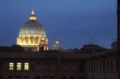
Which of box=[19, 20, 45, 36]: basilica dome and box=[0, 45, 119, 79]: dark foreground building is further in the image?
box=[19, 20, 45, 36]: basilica dome

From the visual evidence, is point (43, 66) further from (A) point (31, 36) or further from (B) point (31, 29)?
(B) point (31, 29)

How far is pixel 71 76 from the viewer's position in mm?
103125

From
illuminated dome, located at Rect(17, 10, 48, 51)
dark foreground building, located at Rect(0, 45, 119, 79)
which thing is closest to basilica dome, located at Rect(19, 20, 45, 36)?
illuminated dome, located at Rect(17, 10, 48, 51)

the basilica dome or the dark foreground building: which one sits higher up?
the basilica dome

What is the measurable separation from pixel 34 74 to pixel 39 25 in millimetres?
89119

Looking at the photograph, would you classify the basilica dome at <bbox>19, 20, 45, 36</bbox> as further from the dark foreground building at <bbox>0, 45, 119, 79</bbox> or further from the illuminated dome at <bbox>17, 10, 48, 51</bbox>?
the dark foreground building at <bbox>0, 45, 119, 79</bbox>

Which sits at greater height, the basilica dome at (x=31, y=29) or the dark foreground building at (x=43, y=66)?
the basilica dome at (x=31, y=29)

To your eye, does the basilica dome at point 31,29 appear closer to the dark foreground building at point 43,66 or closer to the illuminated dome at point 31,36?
the illuminated dome at point 31,36

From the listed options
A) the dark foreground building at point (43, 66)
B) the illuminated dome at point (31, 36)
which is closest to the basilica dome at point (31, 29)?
the illuminated dome at point (31, 36)

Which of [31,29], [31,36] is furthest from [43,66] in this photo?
[31,29]

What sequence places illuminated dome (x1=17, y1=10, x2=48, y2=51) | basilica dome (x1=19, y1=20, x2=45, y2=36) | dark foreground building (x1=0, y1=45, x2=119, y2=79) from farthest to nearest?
1. basilica dome (x1=19, y1=20, x2=45, y2=36)
2. illuminated dome (x1=17, y1=10, x2=48, y2=51)
3. dark foreground building (x1=0, y1=45, x2=119, y2=79)

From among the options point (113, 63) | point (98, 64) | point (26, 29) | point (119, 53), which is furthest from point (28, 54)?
point (26, 29)

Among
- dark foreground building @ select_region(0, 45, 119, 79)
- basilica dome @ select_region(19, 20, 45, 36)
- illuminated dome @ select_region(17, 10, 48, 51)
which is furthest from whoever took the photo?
basilica dome @ select_region(19, 20, 45, 36)

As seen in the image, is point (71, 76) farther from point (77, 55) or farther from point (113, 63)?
point (113, 63)
